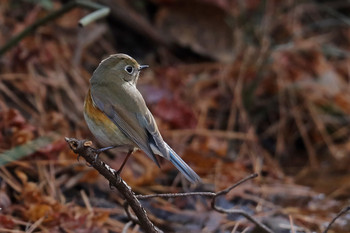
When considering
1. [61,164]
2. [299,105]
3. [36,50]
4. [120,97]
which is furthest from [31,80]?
[299,105]

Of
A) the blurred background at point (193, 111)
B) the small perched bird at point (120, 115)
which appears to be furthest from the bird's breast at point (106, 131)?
the blurred background at point (193, 111)

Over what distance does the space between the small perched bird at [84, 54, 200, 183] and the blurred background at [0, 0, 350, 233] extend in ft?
2.72

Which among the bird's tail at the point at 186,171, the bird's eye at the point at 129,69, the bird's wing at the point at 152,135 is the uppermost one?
the bird's eye at the point at 129,69

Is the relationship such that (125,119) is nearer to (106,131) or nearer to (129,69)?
(106,131)

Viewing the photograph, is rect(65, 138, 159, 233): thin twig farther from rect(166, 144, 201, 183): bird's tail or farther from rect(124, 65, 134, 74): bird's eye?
rect(124, 65, 134, 74): bird's eye

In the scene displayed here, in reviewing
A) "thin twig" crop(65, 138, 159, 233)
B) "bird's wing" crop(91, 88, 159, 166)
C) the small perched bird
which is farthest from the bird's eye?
"thin twig" crop(65, 138, 159, 233)

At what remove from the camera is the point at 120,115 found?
2.79 m

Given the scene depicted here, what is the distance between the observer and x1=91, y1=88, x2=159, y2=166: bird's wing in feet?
8.86

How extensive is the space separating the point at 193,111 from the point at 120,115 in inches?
97.7

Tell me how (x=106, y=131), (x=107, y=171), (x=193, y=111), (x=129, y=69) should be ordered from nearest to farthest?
(x=107, y=171) < (x=106, y=131) < (x=129, y=69) < (x=193, y=111)

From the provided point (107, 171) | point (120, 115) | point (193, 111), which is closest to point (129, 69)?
point (120, 115)

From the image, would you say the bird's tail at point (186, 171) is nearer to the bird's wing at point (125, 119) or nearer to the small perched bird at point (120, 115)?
the small perched bird at point (120, 115)

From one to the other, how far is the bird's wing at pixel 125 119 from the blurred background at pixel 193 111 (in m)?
0.88

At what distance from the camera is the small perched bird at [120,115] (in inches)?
107
